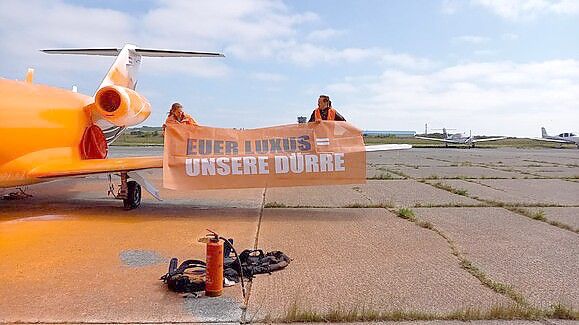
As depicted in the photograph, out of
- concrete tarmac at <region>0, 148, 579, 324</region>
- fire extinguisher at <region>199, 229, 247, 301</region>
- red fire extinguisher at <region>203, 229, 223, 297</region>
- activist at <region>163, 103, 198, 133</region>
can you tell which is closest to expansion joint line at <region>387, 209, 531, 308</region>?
concrete tarmac at <region>0, 148, 579, 324</region>

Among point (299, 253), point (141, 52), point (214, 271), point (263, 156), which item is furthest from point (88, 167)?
point (141, 52)

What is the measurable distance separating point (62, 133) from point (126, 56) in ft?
15.2

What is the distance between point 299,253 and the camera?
6602mm

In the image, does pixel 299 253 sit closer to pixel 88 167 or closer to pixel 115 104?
pixel 88 167

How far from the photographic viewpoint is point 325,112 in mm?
10242

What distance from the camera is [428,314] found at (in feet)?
14.4

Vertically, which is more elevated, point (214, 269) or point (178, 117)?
point (178, 117)

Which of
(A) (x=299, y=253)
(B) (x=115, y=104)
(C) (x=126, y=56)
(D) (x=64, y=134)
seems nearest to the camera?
(A) (x=299, y=253)

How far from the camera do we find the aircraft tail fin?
44.1 ft

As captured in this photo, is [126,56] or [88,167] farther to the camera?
[126,56]

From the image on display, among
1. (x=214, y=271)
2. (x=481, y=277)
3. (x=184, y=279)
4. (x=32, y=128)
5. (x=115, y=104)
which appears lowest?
(x=481, y=277)

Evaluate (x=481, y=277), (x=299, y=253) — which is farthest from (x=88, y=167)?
(x=481, y=277)

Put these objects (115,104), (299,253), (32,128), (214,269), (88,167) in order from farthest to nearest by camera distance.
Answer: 1. (115,104)
2. (88,167)
3. (32,128)
4. (299,253)
5. (214,269)

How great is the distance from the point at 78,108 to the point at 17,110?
231 centimetres
